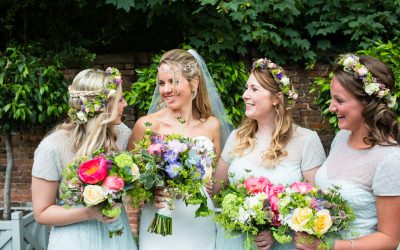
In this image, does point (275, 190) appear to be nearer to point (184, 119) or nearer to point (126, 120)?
point (184, 119)

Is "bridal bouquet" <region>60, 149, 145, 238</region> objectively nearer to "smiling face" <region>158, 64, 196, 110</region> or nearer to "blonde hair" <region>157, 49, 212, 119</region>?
"smiling face" <region>158, 64, 196, 110</region>

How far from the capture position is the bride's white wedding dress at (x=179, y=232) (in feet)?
11.4

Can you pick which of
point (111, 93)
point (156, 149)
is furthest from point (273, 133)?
point (111, 93)

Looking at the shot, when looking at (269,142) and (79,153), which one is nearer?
(79,153)

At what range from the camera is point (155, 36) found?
682 cm

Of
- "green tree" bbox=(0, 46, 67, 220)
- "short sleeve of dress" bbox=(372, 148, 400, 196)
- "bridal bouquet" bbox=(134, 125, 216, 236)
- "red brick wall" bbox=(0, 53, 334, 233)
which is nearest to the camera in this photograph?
"short sleeve of dress" bbox=(372, 148, 400, 196)

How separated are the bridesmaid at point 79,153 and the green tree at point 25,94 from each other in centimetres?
218

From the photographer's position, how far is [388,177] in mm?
2660

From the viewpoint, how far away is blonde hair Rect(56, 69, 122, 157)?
3.09m

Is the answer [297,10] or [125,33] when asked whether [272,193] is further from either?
[125,33]

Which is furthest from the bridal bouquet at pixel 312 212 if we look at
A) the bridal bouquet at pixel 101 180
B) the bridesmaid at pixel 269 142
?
the bridal bouquet at pixel 101 180

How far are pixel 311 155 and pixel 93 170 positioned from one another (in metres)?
1.47

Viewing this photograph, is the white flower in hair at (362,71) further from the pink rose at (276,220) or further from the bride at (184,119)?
the bride at (184,119)

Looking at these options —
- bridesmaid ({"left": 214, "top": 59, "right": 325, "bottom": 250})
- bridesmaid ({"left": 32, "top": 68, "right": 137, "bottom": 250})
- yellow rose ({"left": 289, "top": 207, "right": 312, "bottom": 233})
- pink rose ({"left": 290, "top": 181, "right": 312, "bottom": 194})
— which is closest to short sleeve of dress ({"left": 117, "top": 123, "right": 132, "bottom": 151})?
bridesmaid ({"left": 32, "top": 68, "right": 137, "bottom": 250})
